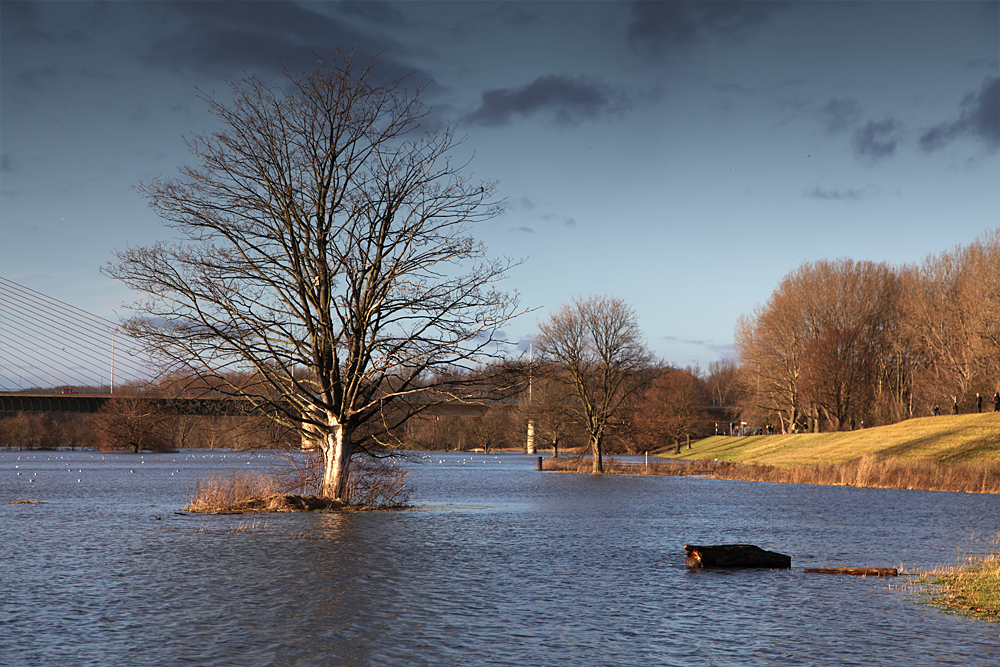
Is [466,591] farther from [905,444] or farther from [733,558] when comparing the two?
[905,444]

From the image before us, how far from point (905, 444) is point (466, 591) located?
4966cm

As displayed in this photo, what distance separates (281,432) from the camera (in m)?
31.8

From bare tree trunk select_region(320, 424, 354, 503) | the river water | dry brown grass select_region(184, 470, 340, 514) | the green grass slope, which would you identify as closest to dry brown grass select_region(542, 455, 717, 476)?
the green grass slope

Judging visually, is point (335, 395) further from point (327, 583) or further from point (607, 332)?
point (607, 332)

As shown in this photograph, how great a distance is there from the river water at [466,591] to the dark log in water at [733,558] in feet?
1.53

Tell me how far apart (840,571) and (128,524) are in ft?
73.6

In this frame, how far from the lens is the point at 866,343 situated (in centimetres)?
8475

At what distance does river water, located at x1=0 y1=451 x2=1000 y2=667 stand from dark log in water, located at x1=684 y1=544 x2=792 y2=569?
0.47 meters

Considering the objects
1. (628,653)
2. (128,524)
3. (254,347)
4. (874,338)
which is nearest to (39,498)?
(128,524)

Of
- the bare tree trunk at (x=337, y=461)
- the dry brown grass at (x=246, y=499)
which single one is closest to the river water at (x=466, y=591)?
the dry brown grass at (x=246, y=499)

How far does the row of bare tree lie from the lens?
78062 millimetres

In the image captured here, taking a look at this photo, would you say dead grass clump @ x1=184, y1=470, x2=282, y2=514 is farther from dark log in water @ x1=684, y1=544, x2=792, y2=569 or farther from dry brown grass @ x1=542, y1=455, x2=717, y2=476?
dry brown grass @ x1=542, y1=455, x2=717, y2=476

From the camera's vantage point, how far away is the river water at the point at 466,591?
1161 cm

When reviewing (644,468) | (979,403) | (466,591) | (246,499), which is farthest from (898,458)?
(466,591)
